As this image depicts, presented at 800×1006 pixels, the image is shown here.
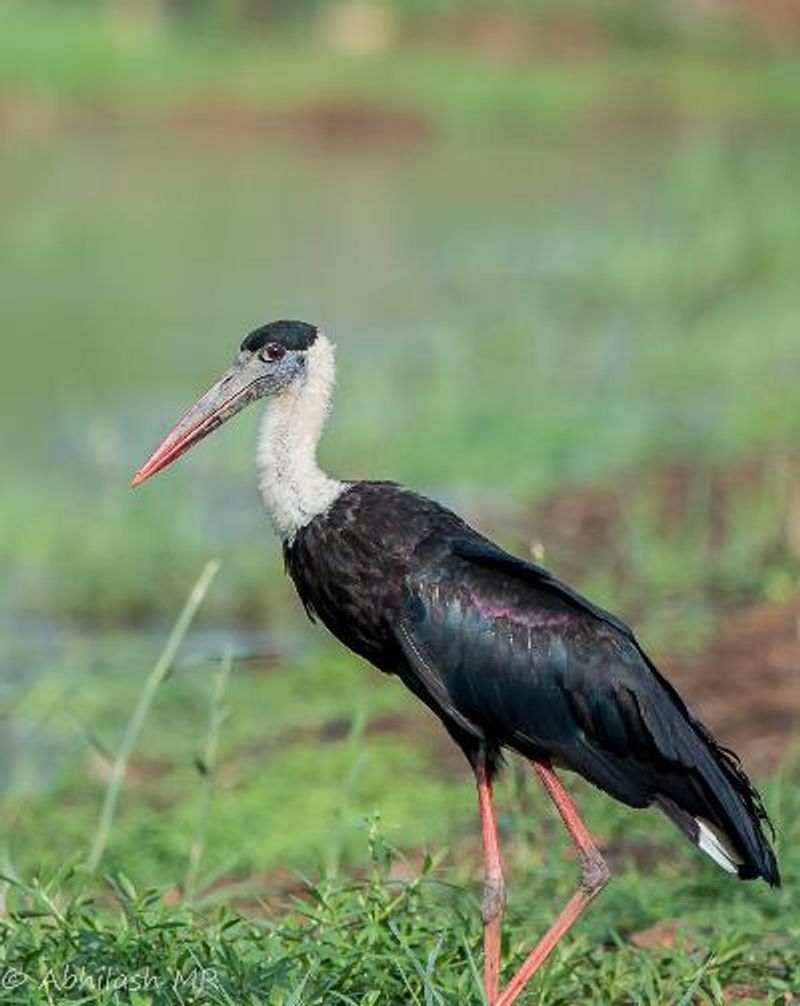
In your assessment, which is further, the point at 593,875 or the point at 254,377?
the point at 254,377

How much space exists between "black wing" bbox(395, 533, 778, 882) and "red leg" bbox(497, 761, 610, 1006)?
3.3 inches

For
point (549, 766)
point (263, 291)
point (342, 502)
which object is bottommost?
point (263, 291)

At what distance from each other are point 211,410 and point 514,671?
2.94 feet

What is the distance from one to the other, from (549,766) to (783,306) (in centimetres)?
877

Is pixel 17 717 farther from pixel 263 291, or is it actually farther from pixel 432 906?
pixel 263 291

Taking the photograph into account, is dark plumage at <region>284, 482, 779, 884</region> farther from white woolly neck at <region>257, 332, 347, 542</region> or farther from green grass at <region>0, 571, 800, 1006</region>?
green grass at <region>0, 571, 800, 1006</region>

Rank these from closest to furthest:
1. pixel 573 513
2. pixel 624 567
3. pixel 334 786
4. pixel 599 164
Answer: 1. pixel 334 786
2. pixel 624 567
3. pixel 573 513
4. pixel 599 164

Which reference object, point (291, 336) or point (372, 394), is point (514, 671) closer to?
point (291, 336)

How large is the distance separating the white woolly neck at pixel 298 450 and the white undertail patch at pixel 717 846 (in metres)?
0.87

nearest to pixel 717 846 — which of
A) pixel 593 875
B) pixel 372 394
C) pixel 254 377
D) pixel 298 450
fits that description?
pixel 593 875

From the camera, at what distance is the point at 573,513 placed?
9414 millimetres

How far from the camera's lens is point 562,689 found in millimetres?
4410

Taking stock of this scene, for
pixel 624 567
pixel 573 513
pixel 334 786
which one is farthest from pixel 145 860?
pixel 573 513

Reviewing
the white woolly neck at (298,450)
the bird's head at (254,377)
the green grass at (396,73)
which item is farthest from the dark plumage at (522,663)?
the green grass at (396,73)
